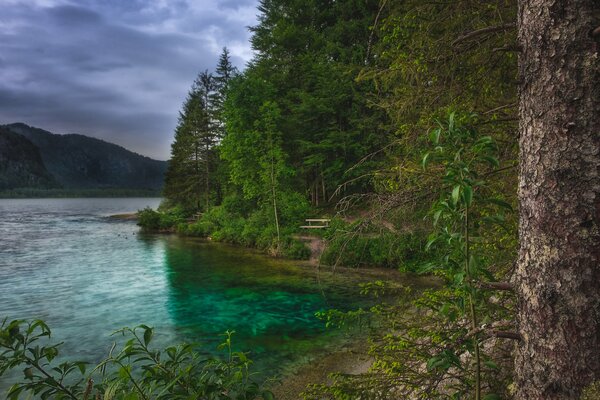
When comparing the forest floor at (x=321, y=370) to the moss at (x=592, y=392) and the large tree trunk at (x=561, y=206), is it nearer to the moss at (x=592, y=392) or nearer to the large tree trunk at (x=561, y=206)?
the large tree trunk at (x=561, y=206)

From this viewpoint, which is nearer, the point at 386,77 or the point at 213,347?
the point at 386,77

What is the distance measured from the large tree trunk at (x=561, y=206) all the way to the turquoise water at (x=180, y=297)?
608 cm

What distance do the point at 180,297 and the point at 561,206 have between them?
16932mm

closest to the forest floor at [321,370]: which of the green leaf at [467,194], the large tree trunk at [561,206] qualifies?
the large tree trunk at [561,206]

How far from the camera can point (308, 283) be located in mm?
18516

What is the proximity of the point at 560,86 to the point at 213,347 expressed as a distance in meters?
11.2

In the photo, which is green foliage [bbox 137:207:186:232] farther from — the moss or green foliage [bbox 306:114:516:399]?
the moss

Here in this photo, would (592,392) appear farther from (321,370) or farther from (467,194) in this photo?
(321,370)

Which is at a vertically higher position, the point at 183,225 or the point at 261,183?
the point at 261,183

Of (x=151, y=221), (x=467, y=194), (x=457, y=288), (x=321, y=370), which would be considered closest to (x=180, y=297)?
(x=321, y=370)

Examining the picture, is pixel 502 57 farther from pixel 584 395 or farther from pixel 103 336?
pixel 103 336

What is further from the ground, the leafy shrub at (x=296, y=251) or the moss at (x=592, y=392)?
the moss at (x=592, y=392)

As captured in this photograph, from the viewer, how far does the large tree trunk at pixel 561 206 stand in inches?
92.2

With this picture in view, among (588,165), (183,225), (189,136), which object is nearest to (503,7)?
(588,165)
